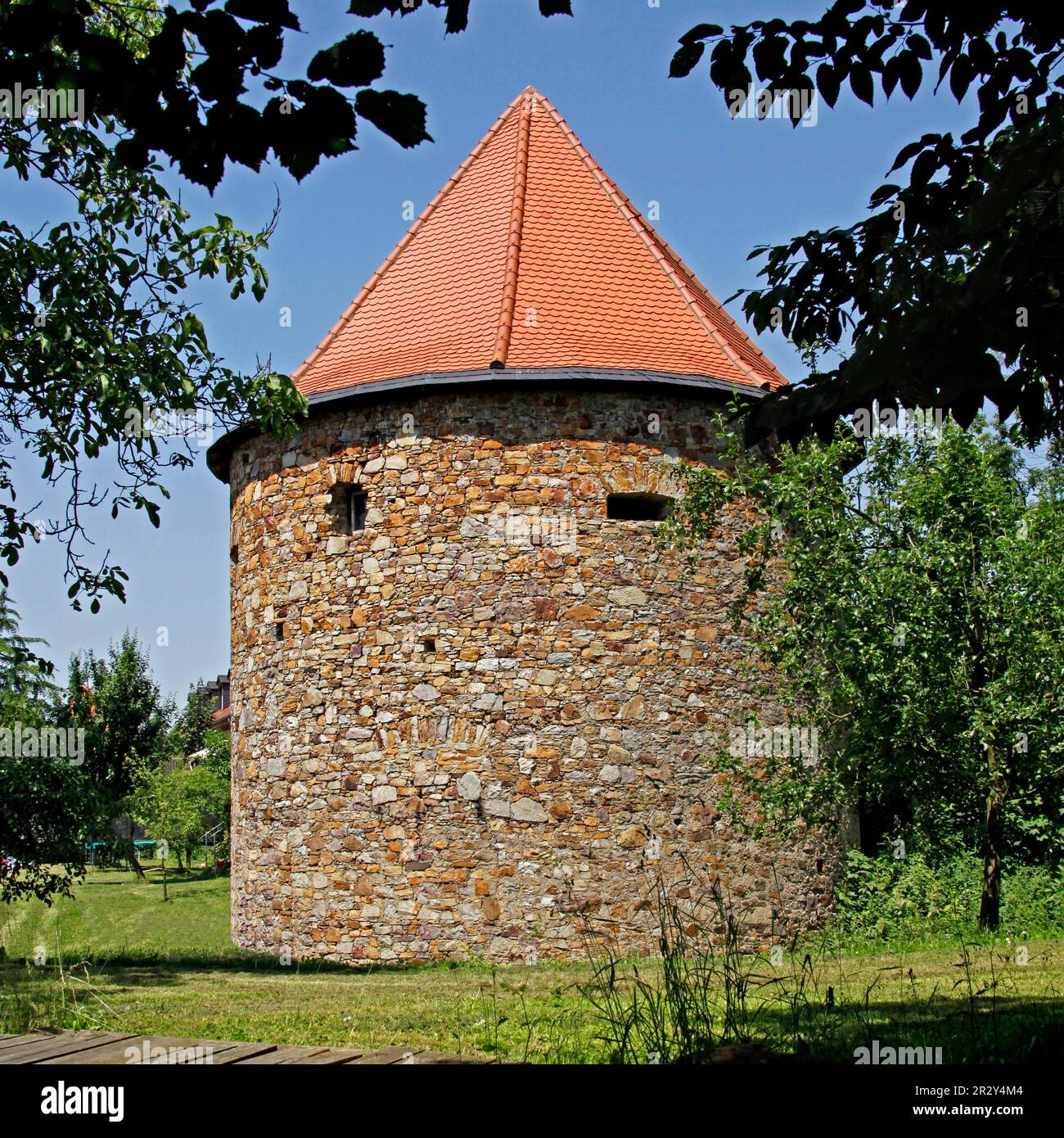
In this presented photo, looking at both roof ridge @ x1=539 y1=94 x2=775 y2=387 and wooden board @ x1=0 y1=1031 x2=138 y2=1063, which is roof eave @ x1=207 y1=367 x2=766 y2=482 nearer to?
roof ridge @ x1=539 y1=94 x2=775 y2=387

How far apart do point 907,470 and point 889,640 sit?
141cm

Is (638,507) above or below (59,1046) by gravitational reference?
above

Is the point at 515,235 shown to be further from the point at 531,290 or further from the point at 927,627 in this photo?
the point at 927,627

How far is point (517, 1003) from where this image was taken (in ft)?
23.1

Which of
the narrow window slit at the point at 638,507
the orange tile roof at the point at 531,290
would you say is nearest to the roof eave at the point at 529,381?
the orange tile roof at the point at 531,290

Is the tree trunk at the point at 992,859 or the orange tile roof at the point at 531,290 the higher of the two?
the orange tile roof at the point at 531,290

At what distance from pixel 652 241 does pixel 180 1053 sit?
11.9 meters

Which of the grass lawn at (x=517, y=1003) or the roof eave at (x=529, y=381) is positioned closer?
the grass lawn at (x=517, y=1003)

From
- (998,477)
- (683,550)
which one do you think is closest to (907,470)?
(998,477)

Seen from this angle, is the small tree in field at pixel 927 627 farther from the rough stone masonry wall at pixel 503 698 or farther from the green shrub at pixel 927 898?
the rough stone masonry wall at pixel 503 698

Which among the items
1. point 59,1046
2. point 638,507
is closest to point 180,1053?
point 59,1046

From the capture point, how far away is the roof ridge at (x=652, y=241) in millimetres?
12711

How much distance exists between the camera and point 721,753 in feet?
35.8

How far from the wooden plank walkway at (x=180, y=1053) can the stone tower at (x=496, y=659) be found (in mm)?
7423
